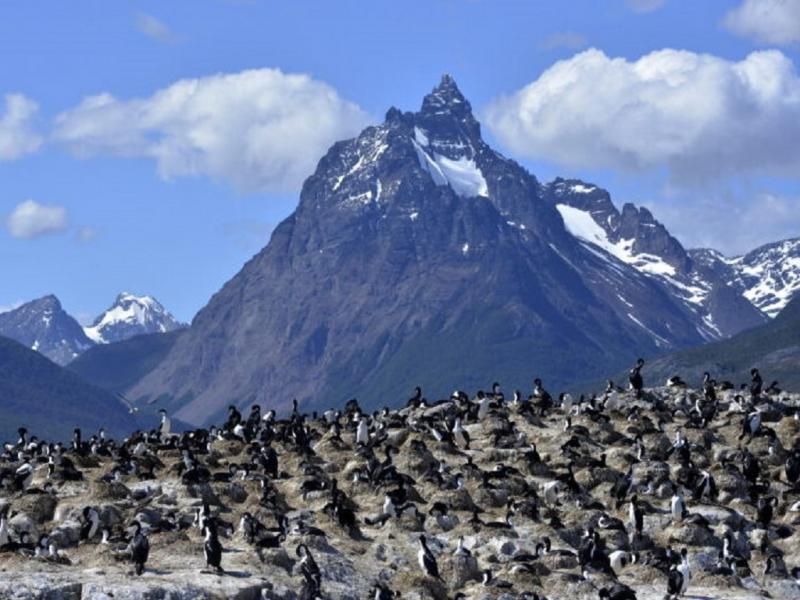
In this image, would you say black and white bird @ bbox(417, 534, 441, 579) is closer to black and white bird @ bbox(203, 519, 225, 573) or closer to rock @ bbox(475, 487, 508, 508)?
black and white bird @ bbox(203, 519, 225, 573)

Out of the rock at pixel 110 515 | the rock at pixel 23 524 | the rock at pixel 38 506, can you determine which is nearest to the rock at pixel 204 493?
the rock at pixel 110 515

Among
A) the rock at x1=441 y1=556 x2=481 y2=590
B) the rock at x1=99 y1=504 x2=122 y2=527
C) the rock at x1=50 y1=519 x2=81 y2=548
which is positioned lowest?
the rock at x1=441 y1=556 x2=481 y2=590

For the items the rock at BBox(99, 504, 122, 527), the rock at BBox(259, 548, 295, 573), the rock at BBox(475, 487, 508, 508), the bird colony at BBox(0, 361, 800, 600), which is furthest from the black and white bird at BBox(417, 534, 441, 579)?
the rock at BBox(99, 504, 122, 527)

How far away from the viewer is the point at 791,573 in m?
68.6

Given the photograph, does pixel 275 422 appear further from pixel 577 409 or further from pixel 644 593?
pixel 644 593

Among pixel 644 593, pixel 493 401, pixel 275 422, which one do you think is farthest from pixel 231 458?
pixel 644 593

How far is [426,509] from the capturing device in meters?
74.5

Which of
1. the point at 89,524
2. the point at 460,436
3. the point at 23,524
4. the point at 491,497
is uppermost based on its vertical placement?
the point at 460,436

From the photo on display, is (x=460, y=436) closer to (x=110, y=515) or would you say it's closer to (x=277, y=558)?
(x=110, y=515)

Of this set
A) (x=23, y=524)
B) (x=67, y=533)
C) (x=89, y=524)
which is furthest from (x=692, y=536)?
(x=23, y=524)

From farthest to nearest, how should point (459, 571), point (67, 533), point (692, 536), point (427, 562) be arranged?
point (692, 536) < point (67, 533) < point (459, 571) < point (427, 562)

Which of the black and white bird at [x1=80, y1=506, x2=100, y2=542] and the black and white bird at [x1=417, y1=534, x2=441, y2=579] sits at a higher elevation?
the black and white bird at [x1=80, y1=506, x2=100, y2=542]

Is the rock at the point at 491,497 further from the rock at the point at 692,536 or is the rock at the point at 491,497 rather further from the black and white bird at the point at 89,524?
the black and white bird at the point at 89,524

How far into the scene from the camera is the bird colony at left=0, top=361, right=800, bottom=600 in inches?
2470
